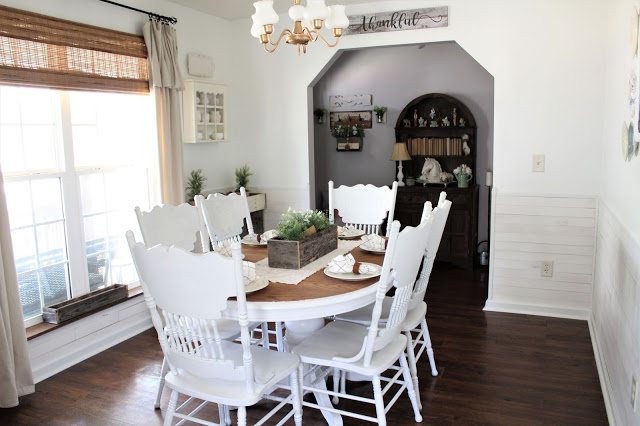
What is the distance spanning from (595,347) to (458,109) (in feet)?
10.1

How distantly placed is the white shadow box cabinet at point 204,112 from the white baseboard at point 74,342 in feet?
4.80

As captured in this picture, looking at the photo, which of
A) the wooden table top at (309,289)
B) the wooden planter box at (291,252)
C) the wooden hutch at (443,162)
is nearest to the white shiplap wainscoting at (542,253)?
the wooden hutch at (443,162)

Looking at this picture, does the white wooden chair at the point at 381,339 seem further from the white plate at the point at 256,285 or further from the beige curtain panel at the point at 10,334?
the beige curtain panel at the point at 10,334

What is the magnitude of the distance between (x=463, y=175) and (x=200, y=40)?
2.85 m

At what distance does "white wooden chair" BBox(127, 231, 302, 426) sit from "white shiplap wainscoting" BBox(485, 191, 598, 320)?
2.55m

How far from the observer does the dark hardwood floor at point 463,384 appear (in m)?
2.89

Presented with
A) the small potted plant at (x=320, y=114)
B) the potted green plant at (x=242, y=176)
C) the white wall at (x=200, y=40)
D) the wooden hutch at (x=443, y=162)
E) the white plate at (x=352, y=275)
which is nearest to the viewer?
the white plate at (x=352, y=275)

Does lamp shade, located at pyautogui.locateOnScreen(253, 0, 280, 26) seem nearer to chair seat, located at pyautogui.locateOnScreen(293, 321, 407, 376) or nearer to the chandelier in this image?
the chandelier

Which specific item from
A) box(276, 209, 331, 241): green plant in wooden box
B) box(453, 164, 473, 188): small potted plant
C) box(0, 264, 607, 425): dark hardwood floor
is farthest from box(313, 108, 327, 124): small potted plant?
Answer: box(276, 209, 331, 241): green plant in wooden box

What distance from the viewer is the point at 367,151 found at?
6.58 metres

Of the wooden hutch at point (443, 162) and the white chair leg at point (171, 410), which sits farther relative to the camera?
the wooden hutch at point (443, 162)

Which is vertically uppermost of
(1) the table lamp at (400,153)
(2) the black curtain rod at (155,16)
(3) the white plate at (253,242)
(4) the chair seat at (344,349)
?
(2) the black curtain rod at (155,16)

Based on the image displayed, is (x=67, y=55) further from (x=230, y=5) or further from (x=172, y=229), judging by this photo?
(x=230, y=5)

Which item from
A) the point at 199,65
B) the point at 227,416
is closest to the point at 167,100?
the point at 199,65
